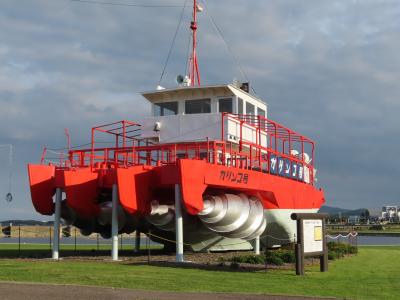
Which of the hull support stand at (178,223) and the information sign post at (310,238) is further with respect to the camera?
the hull support stand at (178,223)

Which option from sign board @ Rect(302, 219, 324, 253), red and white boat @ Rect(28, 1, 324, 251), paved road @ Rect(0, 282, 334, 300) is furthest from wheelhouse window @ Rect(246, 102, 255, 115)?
paved road @ Rect(0, 282, 334, 300)

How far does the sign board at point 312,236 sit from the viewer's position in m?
18.5

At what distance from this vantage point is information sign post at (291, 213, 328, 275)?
58.2ft

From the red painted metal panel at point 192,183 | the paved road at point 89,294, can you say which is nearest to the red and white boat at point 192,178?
the red painted metal panel at point 192,183

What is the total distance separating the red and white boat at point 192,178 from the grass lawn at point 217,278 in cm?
303

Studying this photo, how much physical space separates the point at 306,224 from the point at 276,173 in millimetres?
8079

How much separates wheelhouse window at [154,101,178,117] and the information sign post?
10087 millimetres

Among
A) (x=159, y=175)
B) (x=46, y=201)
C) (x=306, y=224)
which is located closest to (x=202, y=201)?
(x=159, y=175)

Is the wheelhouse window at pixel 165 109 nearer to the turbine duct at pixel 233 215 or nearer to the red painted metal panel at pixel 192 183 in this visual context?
the turbine duct at pixel 233 215

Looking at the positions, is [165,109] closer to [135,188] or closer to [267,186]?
[267,186]

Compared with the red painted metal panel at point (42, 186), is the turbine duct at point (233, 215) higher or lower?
lower

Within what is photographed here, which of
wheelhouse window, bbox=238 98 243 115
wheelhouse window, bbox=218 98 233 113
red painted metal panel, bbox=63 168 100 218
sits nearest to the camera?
red painted metal panel, bbox=63 168 100 218

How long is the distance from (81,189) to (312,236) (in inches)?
358

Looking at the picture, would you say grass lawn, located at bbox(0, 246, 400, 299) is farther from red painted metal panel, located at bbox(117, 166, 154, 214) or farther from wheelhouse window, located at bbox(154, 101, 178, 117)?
wheelhouse window, located at bbox(154, 101, 178, 117)
